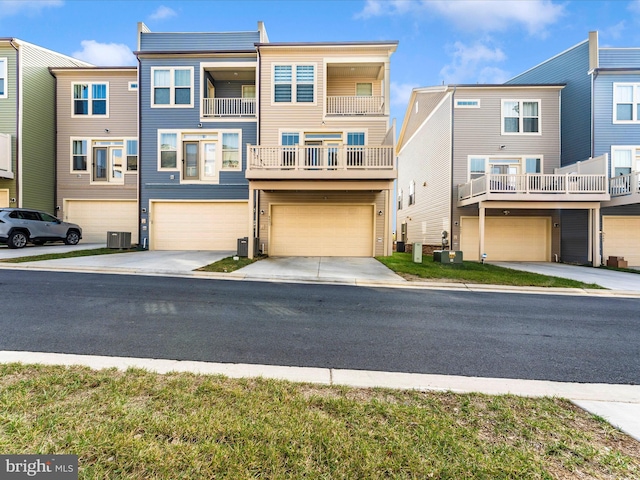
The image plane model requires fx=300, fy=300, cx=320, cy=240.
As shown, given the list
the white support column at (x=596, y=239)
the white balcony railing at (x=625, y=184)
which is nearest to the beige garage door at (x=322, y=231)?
the white support column at (x=596, y=239)

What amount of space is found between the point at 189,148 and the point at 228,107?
277 cm

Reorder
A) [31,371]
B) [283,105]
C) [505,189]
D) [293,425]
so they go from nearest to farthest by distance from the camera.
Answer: [293,425] < [31,371] < [505,189] < [283,105]

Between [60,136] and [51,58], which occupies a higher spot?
[51,58]

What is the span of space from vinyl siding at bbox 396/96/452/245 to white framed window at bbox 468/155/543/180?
4.07 feet

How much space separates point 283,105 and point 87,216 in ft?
39.1

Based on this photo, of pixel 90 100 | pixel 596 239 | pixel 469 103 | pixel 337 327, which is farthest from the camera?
pixel 90 100

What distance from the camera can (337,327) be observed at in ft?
15.5

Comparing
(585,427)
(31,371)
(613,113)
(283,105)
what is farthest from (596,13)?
(31,371)

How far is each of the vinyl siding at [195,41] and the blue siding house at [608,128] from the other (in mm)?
15569

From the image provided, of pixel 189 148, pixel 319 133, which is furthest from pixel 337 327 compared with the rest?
pixel 189 148

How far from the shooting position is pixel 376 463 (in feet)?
6.04

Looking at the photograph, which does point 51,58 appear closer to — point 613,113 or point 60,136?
point 60,136

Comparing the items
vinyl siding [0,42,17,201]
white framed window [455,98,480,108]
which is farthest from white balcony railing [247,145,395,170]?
vinyl siding [0,42,17,201]

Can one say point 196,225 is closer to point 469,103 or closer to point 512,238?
point 469,103
